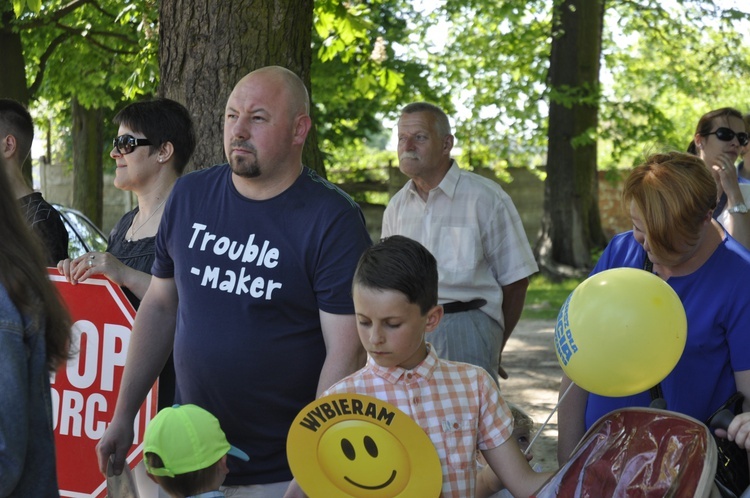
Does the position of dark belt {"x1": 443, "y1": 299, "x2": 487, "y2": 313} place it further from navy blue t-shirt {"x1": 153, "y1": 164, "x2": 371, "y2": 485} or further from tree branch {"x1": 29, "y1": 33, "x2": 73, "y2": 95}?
tree branch {"x1": 29, "y1": 33, "x2": 73, "y2": 95}

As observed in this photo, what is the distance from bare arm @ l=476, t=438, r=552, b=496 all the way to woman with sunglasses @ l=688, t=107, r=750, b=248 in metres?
3.06

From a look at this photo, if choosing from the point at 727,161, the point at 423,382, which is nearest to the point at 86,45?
the point at 727,161

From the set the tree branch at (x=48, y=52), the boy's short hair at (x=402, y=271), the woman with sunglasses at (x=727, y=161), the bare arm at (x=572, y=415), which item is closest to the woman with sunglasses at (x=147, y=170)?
the boy's short hair at (x=402, y=271)

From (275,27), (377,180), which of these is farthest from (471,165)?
(275,27)

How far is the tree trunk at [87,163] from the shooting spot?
18.0 meters

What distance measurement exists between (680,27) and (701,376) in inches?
672

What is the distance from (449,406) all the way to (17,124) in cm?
302

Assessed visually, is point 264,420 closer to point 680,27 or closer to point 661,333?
point 661,333

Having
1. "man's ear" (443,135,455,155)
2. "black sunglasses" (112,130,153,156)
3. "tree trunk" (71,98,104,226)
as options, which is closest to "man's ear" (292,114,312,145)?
"black sunglasses" (112,130,153,156)

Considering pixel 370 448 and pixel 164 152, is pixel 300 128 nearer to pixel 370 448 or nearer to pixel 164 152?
pixel 164 152

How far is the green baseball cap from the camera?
2.86 meters

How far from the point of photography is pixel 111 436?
373 centimetres

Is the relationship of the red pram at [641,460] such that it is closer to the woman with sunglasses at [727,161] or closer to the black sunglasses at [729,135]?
the woman with sunglasses at [727,161]

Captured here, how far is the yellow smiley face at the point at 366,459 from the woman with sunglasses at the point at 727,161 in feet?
11.3
